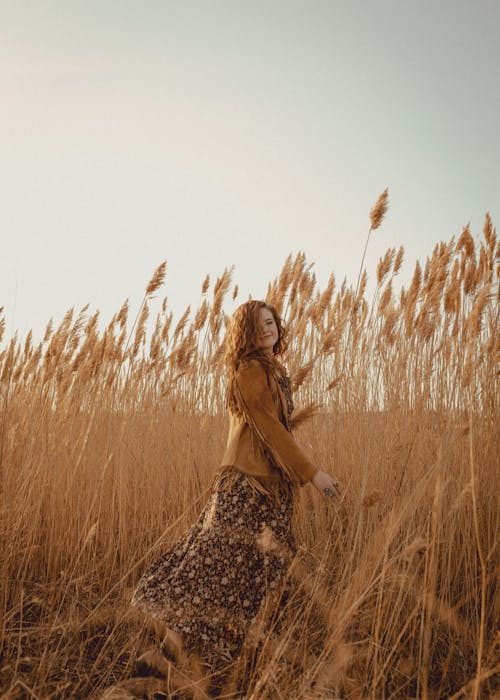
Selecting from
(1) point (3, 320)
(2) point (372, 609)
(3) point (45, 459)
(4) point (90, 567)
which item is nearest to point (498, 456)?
(2) point (372, 609)

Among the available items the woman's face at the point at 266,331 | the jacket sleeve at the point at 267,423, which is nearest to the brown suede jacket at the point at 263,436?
the jacket sleeve at the point at 267,423

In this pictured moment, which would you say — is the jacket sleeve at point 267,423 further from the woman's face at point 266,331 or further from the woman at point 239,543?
the woman's face at point 266,331

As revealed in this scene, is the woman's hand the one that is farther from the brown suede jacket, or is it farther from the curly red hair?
the curly red hair

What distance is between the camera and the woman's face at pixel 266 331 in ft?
7.10

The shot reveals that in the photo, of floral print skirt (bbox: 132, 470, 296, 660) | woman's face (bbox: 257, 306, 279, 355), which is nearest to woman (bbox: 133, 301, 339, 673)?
floral print skirt (bbox: 132, 470, 296, 660)

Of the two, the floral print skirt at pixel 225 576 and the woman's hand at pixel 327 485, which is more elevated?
the woman's hand at pixel 327 485

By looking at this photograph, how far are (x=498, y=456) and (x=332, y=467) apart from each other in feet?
2.85

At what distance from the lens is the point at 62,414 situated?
2.88m

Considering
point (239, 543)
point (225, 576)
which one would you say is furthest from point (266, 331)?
point (225, 576)

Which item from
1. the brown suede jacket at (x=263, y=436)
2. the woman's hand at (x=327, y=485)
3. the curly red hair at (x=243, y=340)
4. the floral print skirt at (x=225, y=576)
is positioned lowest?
the floral print skirt at (x=225, y=576)

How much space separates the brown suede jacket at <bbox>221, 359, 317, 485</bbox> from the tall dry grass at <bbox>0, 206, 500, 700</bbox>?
22 cm

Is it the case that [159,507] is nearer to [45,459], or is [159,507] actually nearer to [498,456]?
[45,459]

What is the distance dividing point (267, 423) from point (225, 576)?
55 cm

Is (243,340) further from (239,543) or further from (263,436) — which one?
(239,543)
